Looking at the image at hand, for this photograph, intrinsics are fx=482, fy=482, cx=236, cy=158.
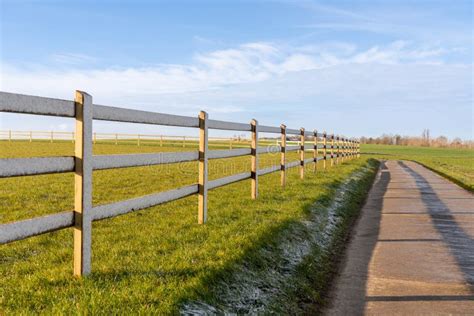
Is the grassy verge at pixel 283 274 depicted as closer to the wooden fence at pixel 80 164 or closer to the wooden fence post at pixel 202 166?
the wooden fence post at pixel 202 166

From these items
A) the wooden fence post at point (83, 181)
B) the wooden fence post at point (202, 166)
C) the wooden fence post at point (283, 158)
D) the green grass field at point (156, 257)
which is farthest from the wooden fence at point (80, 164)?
the wooden fence post at point (283, 158)

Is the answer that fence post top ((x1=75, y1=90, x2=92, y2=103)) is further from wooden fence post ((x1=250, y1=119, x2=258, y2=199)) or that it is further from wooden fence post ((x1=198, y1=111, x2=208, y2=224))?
wooden fence post ((x1=250, y1=119, x2=258, y2=199))

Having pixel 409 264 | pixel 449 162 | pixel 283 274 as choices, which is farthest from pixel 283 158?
pixel 449 162

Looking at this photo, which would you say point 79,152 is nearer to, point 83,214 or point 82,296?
point 83,214

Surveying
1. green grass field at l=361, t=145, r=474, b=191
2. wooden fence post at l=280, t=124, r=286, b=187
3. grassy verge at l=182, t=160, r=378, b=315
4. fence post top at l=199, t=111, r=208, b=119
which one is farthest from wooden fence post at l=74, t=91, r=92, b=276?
green grass field at l=361, t=145, r=474, b=191

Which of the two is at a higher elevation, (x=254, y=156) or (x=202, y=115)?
(x=202, y=115)

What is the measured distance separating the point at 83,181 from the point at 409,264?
444 cm

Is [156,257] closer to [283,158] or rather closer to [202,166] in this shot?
[202,166]

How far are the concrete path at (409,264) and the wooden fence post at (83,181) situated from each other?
2475 millimetres

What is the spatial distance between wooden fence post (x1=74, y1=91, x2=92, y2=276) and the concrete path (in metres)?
2.48

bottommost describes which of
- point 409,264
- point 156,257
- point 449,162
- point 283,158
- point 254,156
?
point 409,264

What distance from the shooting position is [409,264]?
21.4 feet

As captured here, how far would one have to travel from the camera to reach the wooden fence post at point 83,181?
14.6 feet

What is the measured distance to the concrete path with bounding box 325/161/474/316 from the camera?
499 centimetres
